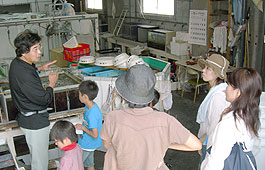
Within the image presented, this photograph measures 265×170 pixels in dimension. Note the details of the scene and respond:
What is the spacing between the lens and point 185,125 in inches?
183

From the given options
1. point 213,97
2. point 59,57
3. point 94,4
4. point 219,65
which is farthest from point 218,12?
point 94,4

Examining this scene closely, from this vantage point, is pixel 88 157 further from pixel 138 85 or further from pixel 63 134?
pixel 138 85

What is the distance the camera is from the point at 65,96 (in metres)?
3.12

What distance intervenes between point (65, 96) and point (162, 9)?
553 cm

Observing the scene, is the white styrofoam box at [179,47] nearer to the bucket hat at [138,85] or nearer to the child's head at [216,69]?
the child's head at [216,69]

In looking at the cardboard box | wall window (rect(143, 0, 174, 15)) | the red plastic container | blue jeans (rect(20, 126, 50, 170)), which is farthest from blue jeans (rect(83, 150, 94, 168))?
wall window (rect(143, 0, 174, 15))

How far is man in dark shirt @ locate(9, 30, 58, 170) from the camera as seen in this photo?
2385mm

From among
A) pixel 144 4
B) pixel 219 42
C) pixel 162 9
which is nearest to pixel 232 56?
pixel 219 42

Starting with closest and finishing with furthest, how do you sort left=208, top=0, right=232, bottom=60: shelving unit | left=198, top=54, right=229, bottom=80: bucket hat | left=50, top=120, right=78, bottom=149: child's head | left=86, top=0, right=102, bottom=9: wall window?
1. left=50, top=120, right=78, bottom=149: child's head
2. left=198, top=54, right=229, bottom=80: bucket hat
3. left=208, top=0, right=232, bottom=60: shelving unit
4. left=86, top=0, right=102, bottom=9: wall window

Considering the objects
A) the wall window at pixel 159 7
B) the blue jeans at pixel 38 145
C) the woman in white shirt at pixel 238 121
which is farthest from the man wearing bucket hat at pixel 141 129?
the wall window at pixel 159 7

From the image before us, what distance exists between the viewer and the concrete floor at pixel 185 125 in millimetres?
3566

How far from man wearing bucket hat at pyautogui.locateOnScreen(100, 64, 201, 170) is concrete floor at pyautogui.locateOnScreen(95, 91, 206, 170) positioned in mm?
2108

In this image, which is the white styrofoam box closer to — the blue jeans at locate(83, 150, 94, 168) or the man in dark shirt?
the blue jeans at locate(83, 150, 94, 168)

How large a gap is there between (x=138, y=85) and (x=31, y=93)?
49.7 inches
